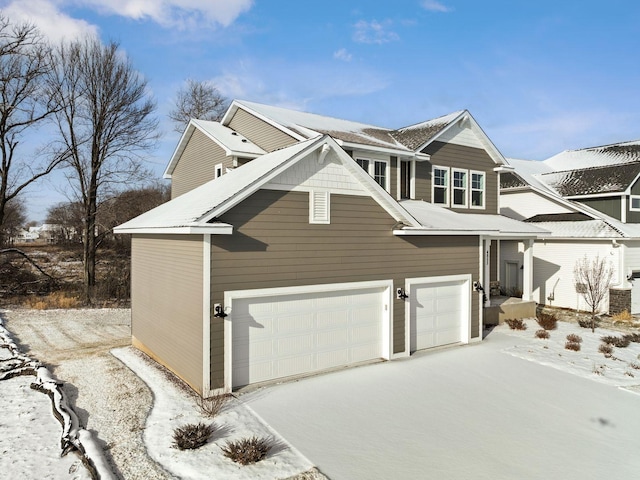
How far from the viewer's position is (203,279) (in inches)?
331

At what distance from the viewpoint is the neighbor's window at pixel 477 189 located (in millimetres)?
18750

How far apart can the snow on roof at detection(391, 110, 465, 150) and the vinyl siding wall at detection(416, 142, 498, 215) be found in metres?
0.46

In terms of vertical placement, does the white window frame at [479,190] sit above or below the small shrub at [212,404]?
above

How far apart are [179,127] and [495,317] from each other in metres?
28.8

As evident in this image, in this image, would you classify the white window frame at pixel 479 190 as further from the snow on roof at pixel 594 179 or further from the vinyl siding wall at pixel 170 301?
the vinyl siding wall at pixel 170 301

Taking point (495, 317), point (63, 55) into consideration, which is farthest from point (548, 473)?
point (63, 55)

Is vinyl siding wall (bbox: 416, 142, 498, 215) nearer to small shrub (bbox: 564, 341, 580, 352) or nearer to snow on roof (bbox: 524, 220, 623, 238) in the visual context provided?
snow on roof (bbox: 524, 220, 623, 238)

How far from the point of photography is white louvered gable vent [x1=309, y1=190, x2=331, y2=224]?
9.84 meters

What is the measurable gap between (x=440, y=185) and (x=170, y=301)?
39.9 feet

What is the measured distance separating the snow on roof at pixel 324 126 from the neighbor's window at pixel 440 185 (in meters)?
2.05

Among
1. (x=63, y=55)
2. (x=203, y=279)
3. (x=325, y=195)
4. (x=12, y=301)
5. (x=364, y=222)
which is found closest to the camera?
(x=203, y=279)

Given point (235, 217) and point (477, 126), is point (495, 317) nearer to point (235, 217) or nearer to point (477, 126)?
point (477, 126)

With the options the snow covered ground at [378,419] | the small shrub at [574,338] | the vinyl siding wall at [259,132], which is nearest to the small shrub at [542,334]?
the small shrub at [574,338]

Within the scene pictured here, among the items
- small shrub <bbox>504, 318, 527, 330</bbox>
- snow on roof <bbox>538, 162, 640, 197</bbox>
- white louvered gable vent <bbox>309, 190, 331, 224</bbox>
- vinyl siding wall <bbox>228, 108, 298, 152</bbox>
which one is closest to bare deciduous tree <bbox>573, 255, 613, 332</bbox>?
small shrub <bbox>504, 318, 527, 330</bbox>
